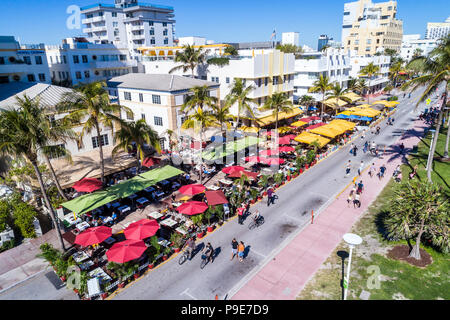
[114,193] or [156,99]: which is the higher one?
[156,99]

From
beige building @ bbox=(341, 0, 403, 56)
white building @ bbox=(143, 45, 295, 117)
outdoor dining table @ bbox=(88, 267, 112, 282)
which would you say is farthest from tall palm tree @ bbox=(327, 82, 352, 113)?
beige building @ bbox=(341, 0, 403, 56)

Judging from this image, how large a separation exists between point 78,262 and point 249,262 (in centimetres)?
1115

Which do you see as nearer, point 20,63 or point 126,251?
point 126,251

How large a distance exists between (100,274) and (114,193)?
26.9ft

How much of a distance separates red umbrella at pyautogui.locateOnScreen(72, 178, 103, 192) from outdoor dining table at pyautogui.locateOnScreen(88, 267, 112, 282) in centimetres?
841

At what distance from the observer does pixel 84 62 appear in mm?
57250

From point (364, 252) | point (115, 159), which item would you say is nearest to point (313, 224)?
point (364, 252)

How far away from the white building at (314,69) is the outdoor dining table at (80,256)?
5275cm

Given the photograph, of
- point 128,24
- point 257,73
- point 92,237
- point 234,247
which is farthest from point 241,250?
point 128,24

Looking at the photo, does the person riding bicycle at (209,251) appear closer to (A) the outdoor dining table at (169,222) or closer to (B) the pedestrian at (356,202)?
(A) the outdoor dining table at (169,222)

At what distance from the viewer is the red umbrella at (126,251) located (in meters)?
17.2

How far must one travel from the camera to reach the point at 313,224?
23719 mm

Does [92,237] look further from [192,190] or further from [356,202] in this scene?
[356,202]

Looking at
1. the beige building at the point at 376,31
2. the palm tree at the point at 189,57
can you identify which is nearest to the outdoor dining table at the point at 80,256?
the palm tree at the point at 189,57
